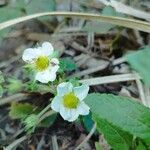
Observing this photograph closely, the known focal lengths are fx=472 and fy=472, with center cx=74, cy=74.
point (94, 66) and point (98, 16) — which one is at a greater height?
point (98, 16)

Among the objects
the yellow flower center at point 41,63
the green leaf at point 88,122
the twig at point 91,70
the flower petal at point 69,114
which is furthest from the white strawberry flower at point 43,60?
the twig at point 91,70

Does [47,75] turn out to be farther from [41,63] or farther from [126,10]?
[126,10]

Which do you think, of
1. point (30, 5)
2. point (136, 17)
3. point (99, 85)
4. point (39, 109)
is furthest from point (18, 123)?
point (136, 17)

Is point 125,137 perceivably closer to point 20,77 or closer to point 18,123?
point 18,123

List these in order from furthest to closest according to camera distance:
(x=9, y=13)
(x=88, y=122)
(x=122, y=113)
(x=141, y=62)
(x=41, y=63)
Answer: (x=9, y=13) < (x=88, y=122) < (x=41, y=63) < (x=122, y=113) < (x=141, y=62)

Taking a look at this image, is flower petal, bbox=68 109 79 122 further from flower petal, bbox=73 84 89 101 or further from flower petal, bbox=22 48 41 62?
flower petal, bbox=22 48 41 62

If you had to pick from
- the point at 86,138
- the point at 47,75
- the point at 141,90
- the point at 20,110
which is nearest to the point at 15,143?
the point at 20,110
